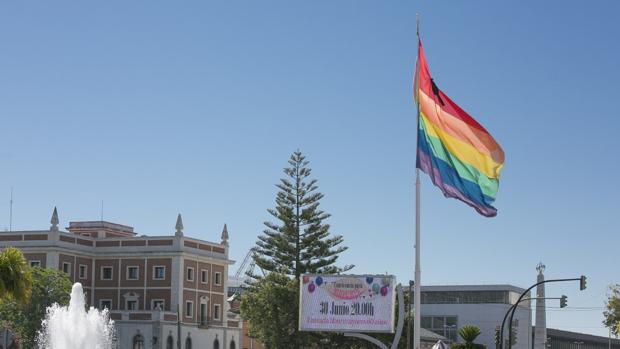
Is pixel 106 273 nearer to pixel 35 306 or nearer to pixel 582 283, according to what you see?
pixel 35 306

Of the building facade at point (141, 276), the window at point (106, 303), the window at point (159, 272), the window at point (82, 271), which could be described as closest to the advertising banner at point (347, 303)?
the building facade at point (141, 276)

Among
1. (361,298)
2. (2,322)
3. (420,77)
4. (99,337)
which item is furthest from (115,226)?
(420,77)

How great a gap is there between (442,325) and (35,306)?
4458 cm

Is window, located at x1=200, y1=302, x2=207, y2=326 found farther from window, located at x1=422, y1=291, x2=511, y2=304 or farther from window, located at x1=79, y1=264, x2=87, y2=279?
window, located at x1=422, y1=291, x2=511, y2=304

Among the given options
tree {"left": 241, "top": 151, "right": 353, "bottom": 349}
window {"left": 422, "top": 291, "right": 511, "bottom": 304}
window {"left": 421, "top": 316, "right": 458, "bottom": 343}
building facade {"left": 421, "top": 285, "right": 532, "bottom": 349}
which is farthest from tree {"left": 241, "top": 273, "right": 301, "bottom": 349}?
window {"left": 422, "top": 291, "right": 511, "bottom": 304}

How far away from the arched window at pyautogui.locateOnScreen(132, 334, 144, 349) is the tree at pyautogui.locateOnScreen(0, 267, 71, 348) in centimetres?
713

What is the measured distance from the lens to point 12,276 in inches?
1186

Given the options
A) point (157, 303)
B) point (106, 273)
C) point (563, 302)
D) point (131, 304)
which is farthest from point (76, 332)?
point (106, 273)

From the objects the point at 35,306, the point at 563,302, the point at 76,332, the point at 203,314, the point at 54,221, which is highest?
the point at 54,221

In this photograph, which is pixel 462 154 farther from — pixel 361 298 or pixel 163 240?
pixel 163 240

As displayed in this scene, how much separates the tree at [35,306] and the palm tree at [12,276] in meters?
48.9

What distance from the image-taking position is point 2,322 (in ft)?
259

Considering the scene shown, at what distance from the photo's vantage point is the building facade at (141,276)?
88.1 metres

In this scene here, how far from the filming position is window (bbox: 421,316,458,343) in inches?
4252
